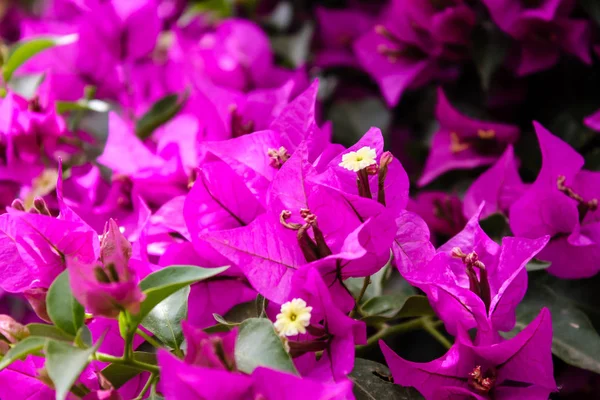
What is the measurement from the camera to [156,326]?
0.60m

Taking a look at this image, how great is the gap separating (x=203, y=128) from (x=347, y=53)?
439 mm

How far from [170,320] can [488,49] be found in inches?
24.3

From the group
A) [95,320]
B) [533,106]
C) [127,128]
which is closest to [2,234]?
[95,320]

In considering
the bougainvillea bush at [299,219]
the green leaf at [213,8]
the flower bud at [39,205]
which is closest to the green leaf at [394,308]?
the bougainvillea bush at [299,219]

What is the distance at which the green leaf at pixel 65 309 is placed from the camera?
0.52 meters

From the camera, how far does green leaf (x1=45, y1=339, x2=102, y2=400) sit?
1.45ft

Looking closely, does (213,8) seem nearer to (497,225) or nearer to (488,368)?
(497,225)

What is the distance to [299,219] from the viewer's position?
61 cm

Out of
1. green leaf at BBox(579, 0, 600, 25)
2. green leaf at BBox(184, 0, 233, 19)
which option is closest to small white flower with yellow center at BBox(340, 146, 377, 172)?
green leaf at BBox(579, 0, 600, 25)

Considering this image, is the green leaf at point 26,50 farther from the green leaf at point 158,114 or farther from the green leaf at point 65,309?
the green leaf at point 65,309

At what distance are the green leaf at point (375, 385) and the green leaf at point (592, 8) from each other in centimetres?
59

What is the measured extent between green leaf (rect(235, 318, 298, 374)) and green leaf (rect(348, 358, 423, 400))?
0.44 ft

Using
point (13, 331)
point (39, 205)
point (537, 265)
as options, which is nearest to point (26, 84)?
point (39, 205)

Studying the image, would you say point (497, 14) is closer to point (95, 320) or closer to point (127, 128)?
point (127, 128)
